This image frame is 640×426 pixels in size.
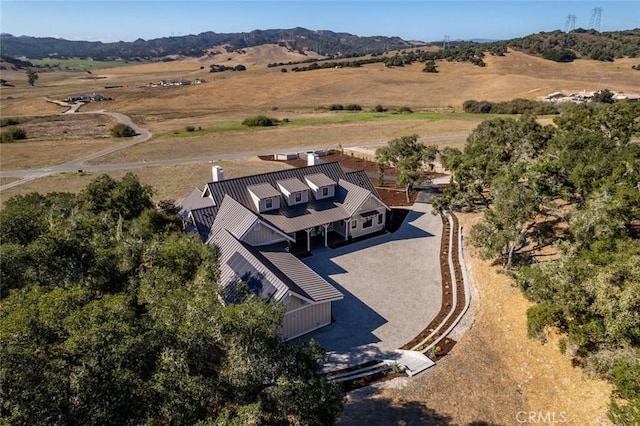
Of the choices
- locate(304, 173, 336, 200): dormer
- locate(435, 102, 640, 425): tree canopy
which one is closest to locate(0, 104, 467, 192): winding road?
locate(435, 102, 640, 425): tree canopy

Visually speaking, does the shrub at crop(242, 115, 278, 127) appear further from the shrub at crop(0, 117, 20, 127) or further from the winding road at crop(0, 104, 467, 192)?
the shrub at crop(0, 117, 20, 127)

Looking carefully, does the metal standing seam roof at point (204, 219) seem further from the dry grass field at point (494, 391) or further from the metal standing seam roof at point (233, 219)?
the dry grass field at point (494, 391)

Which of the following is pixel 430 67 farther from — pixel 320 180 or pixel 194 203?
pixel 194 203

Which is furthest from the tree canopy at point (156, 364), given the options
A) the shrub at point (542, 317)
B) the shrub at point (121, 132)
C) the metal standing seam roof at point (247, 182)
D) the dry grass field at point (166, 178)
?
the shrub at point (121, 132)

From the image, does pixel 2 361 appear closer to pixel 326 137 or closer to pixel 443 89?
pixel 326 137

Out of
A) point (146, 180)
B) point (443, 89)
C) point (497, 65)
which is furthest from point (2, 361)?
point (497, 65)
